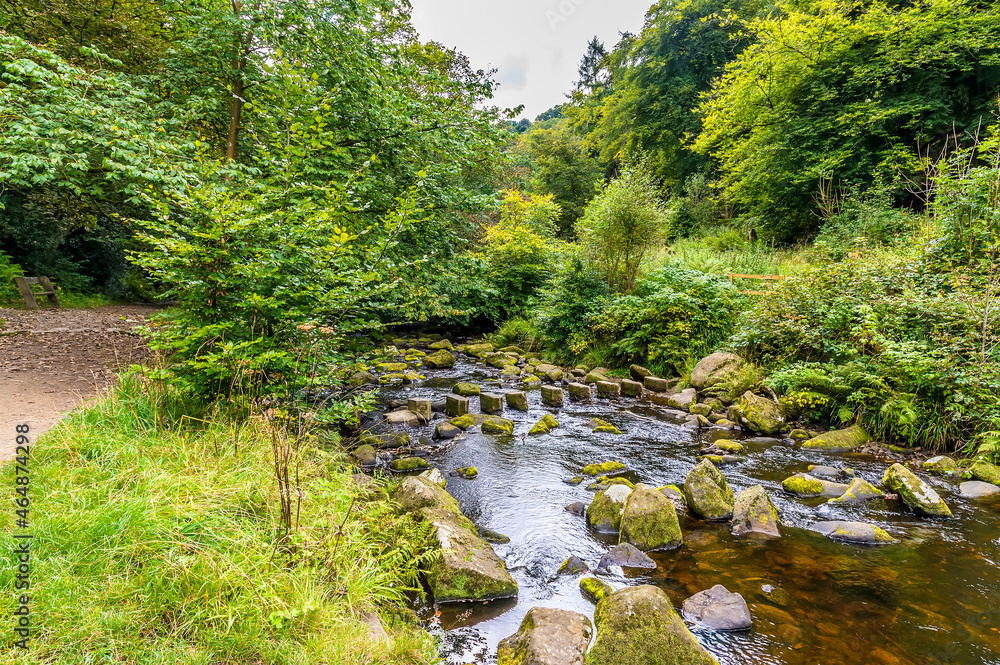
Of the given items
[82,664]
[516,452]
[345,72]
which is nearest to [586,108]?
[345,72]

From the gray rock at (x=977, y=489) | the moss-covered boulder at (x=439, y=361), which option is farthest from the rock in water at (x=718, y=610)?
the moss-covered boulder at (x=439, y=361)

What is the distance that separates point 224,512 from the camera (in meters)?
2.81

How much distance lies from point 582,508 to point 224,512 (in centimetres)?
376

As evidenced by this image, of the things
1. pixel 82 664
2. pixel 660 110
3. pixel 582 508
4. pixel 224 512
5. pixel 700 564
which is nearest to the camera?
pixel 82 664

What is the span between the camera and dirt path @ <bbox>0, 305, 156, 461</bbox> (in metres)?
4.38

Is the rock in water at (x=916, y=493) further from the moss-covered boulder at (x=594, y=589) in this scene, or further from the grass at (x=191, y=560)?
the grass at (x=191, y=560)

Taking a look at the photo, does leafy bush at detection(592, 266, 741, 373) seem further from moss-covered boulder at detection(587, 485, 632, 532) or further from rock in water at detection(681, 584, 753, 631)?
rock in water at detection(681, 584, 753, 631)

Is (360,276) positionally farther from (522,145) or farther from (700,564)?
(522,145)

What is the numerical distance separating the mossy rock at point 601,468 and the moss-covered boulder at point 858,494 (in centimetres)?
255

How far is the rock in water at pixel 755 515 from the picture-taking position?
4629 mm

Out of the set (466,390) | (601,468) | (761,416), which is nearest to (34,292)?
(466,390)

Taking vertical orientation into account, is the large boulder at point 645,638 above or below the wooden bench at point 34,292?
below

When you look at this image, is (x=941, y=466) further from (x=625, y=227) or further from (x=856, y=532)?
(x=625, y=227)

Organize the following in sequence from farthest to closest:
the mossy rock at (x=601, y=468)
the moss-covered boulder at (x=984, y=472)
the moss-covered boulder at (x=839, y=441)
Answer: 1. the moss-covered boulder at (x=839, y=441)
2. the mossy rock at (x=601, y=468)
3. the moss-covered boulder at (x=984, y=472)
